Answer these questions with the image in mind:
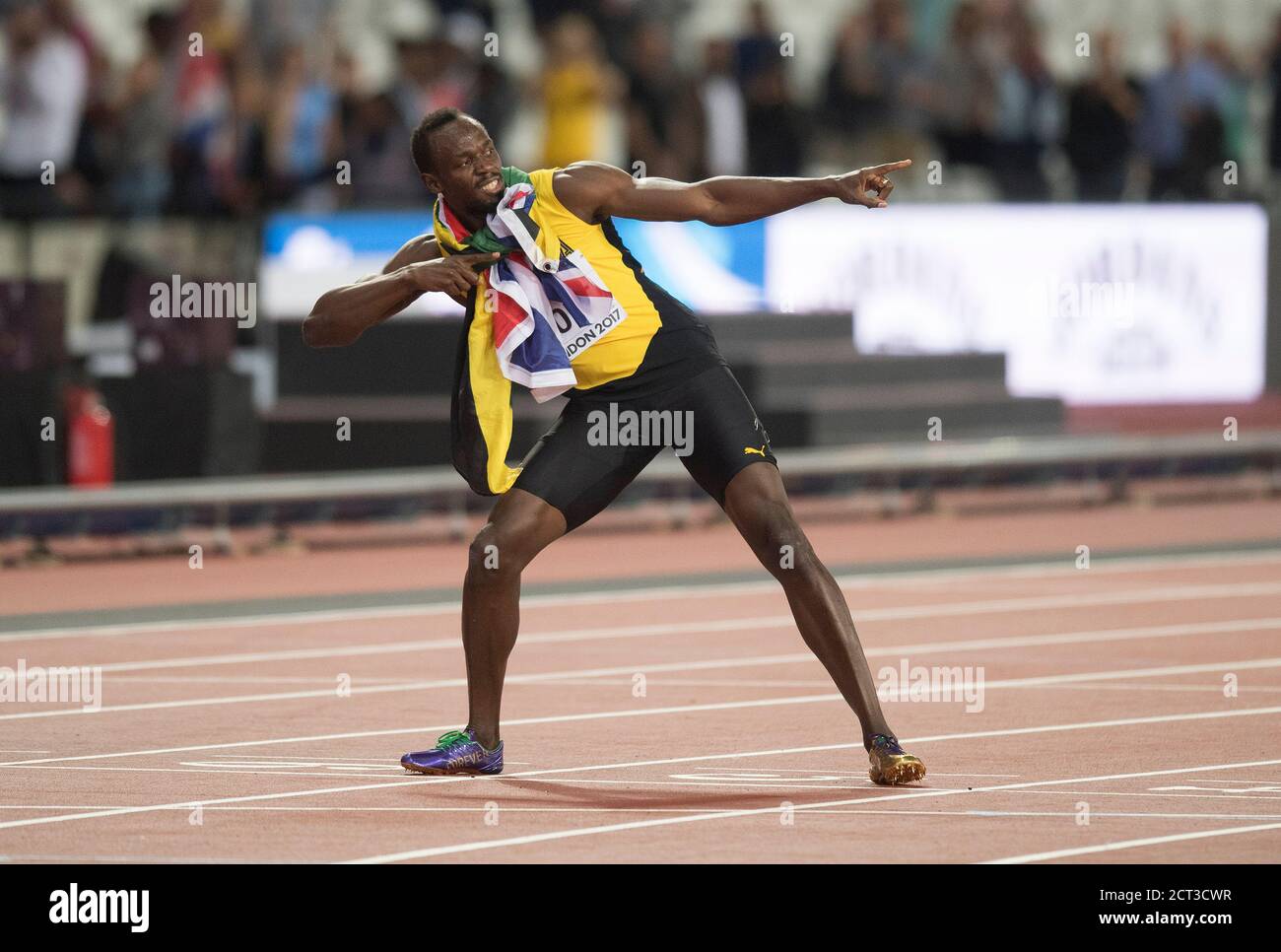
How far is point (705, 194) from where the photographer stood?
8.76 metres

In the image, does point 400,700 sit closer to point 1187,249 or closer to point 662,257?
point 662,257

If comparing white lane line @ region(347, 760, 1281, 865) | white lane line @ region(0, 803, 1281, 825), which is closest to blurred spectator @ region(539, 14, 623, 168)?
white lane line @ region(347, 760, 1281, 865)

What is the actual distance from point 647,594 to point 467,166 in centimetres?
678

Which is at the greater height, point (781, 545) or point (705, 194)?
point (705, 194)

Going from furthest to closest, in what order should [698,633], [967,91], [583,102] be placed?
[967,91] < [583,102] < [698,633]

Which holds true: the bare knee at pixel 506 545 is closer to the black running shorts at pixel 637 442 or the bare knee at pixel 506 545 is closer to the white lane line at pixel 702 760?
the black running shorts at pixel 637 442

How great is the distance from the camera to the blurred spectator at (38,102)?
19547mm

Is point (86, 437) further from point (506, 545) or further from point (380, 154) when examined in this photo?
point (506, 545)

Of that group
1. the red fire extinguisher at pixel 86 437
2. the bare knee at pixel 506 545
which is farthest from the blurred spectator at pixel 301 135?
the bare knee at pixel 506 545

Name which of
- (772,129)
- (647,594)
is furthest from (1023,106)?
(647,594)

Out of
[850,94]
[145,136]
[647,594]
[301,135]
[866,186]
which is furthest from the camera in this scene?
[850,94]

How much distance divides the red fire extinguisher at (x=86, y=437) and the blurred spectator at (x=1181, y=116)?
34.8 feet

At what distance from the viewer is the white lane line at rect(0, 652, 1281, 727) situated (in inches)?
437

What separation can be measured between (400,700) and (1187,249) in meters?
13.3
